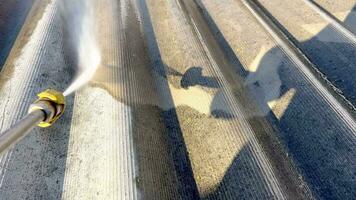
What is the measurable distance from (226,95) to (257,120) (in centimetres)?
81

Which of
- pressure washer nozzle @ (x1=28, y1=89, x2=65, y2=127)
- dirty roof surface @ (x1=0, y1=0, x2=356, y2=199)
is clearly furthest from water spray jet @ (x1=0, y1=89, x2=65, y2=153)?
dirty roof surface @ (x1=0, y1=0, x2=356, y2=199)

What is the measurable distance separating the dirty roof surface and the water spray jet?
61.3 inches

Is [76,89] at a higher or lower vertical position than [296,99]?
Result: higher

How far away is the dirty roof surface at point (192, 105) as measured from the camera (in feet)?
19.3

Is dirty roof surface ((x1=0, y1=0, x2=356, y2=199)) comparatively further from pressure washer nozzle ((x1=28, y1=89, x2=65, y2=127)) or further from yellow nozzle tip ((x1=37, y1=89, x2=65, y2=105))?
yellow nozzle tip ((x1=37, y1=89, x2=65, y2=105))

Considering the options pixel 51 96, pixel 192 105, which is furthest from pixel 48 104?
pixel 192 105

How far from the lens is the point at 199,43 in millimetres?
8828

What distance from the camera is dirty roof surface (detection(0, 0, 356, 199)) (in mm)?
5883

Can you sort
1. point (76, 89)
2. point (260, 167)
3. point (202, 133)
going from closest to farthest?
point (260, 167), point (202, 133), point (76, 89)

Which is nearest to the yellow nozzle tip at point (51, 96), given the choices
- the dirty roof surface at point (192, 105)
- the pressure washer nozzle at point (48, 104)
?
the pressure washer nozzle at point (48, 104)

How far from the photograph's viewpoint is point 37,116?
14.4ft

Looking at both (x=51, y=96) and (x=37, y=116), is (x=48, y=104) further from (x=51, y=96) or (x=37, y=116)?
(x=37, y=116)

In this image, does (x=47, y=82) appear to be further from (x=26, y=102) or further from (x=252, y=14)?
(x=252, y=14)

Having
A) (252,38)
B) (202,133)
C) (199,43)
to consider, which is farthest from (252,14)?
(202,133)
